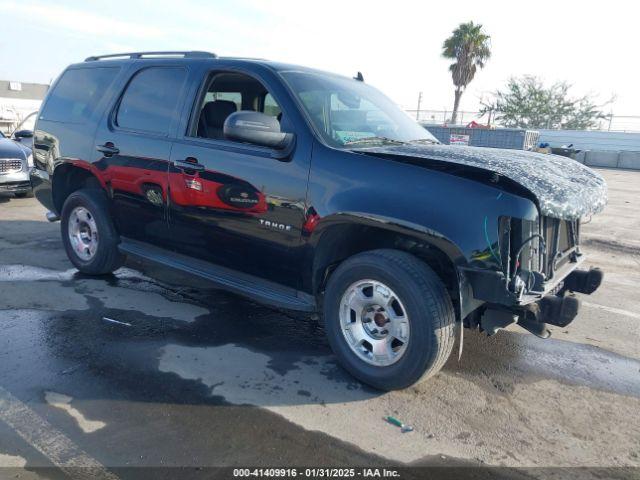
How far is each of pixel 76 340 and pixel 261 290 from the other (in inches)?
57.1

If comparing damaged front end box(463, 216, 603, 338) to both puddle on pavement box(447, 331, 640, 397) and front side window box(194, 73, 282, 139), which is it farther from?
front side window box(194, 73, 282, 139)

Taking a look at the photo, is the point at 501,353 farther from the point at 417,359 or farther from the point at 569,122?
the point at 569,122

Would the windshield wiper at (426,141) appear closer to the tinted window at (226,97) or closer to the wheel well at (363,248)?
the wheel well at (363,248)

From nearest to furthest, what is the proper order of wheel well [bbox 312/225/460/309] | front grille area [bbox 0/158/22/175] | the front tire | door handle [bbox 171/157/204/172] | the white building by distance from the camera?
the front tire
wheel well [bbox 312/225/460/309]
door handle [bbox 171/157/204/172]
front grille area [bbox 0/158/22/175]
the white building

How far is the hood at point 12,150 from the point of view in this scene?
29.6 ft

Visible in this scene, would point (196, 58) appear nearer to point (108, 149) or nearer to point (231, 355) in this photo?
point (108, 149)

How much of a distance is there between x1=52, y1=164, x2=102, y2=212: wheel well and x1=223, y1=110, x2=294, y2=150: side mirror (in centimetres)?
238

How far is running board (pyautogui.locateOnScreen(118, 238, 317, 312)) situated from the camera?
3.61 meters

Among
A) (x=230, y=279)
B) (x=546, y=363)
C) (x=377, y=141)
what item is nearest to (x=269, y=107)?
(x=377, y=141)

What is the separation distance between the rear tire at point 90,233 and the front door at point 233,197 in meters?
1.02

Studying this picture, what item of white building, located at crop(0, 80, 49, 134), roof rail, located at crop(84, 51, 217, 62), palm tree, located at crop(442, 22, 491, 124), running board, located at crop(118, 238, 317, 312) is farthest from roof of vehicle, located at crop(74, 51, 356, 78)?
palm tree, located at crop(442, 22, 491, 124)

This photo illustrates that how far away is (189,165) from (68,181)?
2.14m

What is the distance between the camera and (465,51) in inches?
1373

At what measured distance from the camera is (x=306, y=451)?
2.69 metres
